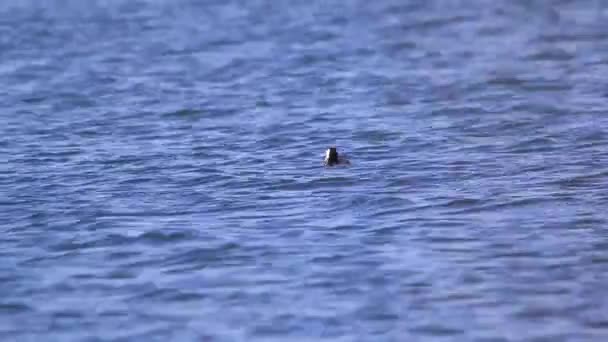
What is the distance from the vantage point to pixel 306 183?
42.3 feet

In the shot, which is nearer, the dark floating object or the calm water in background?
the calm water in background

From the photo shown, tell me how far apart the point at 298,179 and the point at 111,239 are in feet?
7.61

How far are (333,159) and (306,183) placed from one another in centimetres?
62

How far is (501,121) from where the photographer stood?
1552 centimetres

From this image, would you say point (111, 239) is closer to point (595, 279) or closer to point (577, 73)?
point (595, 279)

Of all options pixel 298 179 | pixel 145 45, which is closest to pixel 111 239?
pixel 298 179

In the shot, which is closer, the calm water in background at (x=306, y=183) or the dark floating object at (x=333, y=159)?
the calm water in background at (x=306, y=183)

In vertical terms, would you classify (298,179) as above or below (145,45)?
below

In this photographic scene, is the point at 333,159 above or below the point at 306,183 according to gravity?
above

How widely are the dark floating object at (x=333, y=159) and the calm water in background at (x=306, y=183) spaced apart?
0.11 metres

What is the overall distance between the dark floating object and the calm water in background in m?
0.11

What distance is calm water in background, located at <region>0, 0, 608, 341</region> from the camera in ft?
31.4

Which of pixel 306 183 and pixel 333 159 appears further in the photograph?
pixel 333 159

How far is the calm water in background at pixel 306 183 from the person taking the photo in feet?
31.4
